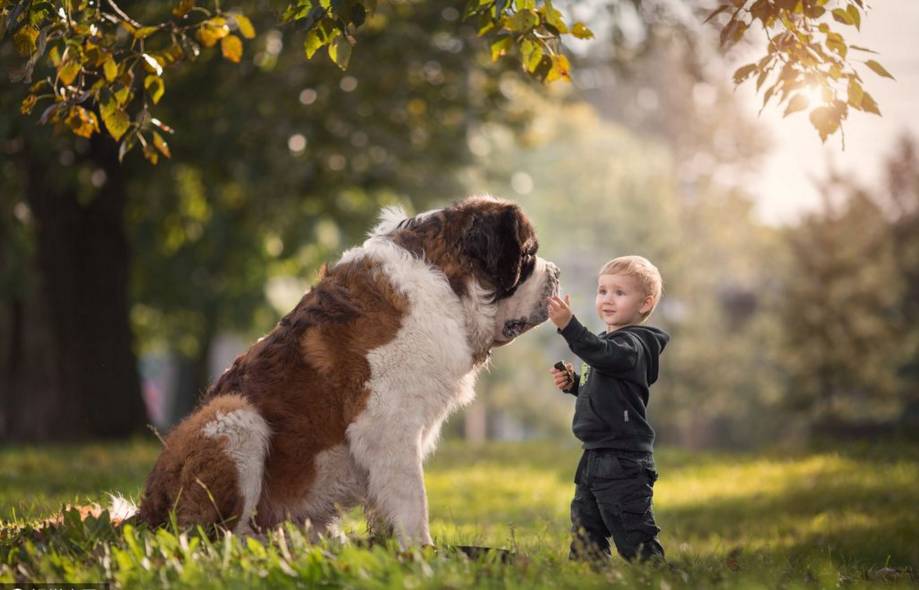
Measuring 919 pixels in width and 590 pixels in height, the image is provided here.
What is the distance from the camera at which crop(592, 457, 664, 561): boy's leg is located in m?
5.15

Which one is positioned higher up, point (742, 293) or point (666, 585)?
point (742, 293)

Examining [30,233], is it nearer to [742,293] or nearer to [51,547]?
[51,547]

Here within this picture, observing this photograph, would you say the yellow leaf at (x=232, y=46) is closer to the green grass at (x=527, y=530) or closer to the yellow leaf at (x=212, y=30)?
the yellow leaf at (x=212, y=30)

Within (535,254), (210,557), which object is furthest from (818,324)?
(210,557)

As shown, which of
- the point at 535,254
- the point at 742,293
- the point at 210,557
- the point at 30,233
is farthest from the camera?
the point at 742,293

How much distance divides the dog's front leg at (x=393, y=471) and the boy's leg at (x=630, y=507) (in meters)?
0.92

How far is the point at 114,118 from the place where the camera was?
5430mm

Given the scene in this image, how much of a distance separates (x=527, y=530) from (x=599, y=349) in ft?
10.1

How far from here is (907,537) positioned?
320 inches

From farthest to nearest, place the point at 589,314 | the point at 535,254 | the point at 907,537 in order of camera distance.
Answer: the point at 589,314 → the point at 907,537 → the point at 535,254

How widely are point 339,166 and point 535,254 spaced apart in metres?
9.73

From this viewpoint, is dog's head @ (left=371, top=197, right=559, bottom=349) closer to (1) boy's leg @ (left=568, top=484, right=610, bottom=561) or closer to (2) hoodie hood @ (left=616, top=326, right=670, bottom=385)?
(2) hoodie hood @ (left=616, top=326, right=670, bottom=385)

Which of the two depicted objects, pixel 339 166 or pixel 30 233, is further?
pixel 30 233

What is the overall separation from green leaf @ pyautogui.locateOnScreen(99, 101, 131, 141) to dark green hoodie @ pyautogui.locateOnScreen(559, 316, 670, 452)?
Answer: 248 centimetres
